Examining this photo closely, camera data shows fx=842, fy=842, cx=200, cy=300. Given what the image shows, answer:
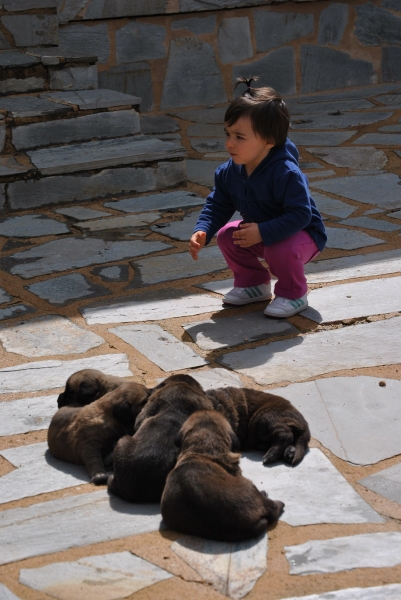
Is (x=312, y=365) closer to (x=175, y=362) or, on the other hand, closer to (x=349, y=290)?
(x=175, y=362)

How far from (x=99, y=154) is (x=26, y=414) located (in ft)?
11.4

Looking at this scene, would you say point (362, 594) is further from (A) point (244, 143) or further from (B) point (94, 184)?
(B) point (94, 184)

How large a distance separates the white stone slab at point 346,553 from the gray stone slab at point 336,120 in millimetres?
6089

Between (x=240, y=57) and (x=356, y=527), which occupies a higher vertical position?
(x=240, y=57)

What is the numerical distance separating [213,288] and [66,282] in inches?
33.0

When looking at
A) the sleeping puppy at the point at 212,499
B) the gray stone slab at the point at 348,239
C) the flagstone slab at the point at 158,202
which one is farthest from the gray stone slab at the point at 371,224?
the sleeping puppy at the point at 212,499

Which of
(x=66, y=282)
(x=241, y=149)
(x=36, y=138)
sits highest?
(x=241, y=149)

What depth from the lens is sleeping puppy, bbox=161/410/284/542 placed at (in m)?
2.32

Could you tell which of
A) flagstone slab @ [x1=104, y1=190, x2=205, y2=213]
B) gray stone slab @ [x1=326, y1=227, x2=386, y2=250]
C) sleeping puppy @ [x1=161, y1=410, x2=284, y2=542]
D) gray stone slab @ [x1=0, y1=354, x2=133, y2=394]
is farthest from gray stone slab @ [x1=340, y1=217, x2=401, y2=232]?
sleeping puppy @ [x1=161, y1=410, x2=284, y2=542]

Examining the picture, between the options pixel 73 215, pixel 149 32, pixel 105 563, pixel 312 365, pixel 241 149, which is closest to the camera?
pixel 105 563

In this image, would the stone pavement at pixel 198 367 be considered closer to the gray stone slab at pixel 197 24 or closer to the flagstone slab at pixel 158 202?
the flagstone slab at pixel 158 202

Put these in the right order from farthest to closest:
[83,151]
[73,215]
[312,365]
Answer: [83,151] < [73,215] < [312,365]

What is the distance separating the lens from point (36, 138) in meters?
6.54

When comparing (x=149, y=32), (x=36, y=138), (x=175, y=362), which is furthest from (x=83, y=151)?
(x=175, y=362)
